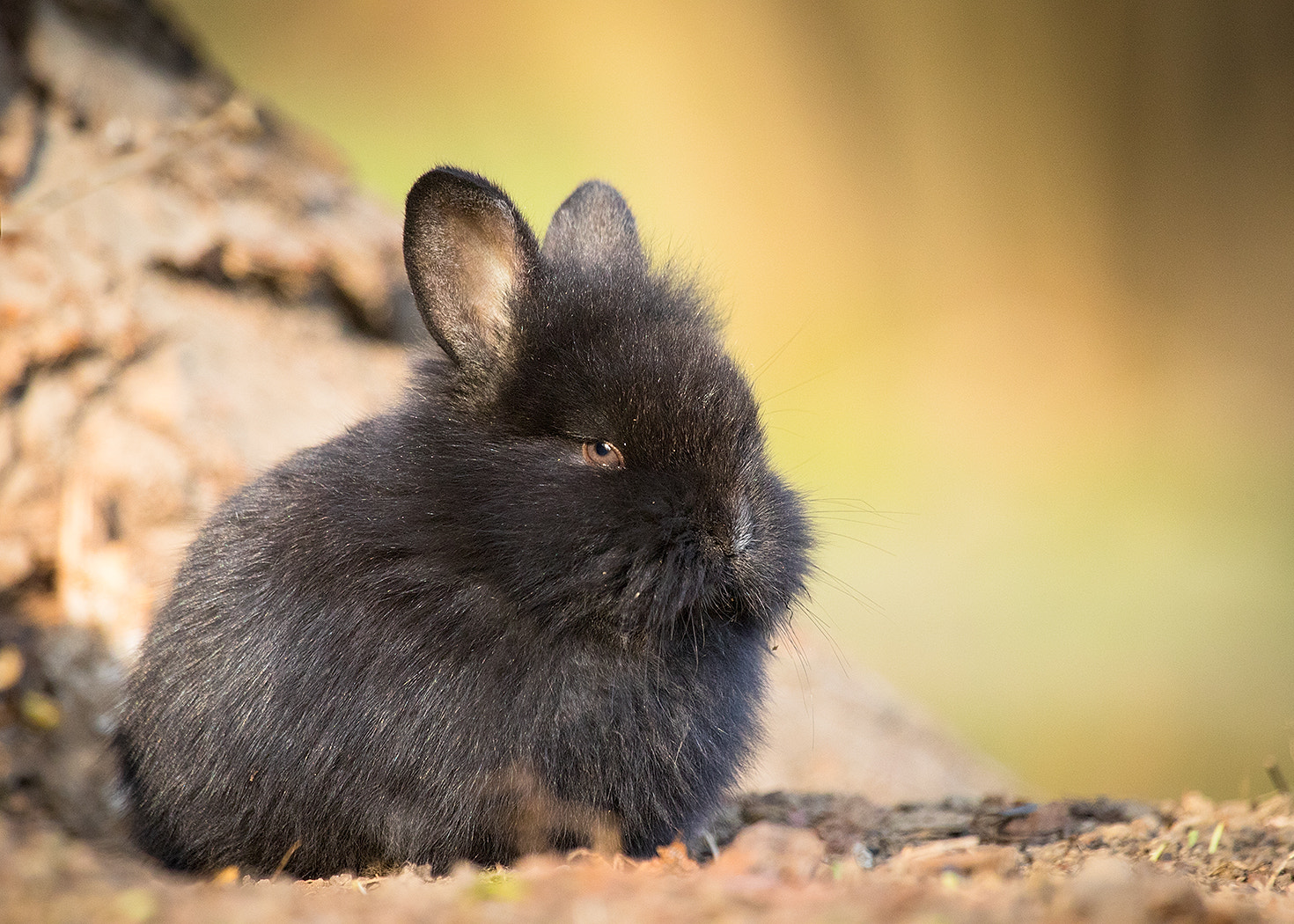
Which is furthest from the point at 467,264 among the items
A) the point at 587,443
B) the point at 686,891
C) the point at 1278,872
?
the point at 1278,872

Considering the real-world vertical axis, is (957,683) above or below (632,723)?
above

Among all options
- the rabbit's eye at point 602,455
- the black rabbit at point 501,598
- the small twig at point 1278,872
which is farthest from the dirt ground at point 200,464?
the rabbit's eye at point 602,455

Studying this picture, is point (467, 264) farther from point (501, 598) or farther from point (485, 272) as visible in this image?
point (501, 598)

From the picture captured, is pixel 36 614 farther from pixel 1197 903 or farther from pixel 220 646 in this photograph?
pixel 1197 903

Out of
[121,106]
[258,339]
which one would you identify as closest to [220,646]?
[258,339]

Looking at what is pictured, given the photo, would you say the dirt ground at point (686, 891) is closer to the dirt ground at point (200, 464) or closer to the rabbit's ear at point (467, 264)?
the dirt ground at point (200, 464)

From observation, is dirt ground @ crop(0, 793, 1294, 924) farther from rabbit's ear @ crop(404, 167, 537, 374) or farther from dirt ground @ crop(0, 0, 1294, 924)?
rabbit's ear @ crop(404, 167, 537, 374)

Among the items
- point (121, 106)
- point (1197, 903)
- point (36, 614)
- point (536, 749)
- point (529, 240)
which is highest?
point (121, 106)

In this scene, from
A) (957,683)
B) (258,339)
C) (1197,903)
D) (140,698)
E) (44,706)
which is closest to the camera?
(1197,903)

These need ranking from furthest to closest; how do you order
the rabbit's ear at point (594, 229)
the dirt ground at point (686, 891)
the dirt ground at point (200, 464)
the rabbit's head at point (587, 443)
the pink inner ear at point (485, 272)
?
1. the rabbit's ear at point (594, 229)
2. the pink inner ear at point (485, 272)
3. the rabbit's head at point (587, 443)
4. the dirt ground at point (200, 464)
5. the dirt ground at point (686, 891)
